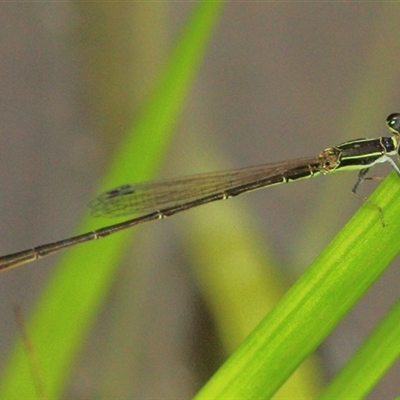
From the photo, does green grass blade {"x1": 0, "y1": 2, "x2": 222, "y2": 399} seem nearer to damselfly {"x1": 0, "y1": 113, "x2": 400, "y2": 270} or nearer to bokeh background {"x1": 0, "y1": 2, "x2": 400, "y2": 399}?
damselfly {"x1": 0, "y1": 113, "x2": 400, "y2": 270}

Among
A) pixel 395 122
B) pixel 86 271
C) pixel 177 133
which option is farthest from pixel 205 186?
pixel 177 133

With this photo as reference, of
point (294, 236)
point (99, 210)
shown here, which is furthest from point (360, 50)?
point (99, 210)

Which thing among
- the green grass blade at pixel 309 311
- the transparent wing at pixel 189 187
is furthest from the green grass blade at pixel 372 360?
the transparent wing at pixel 189 187

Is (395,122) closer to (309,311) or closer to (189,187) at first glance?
(189,187)

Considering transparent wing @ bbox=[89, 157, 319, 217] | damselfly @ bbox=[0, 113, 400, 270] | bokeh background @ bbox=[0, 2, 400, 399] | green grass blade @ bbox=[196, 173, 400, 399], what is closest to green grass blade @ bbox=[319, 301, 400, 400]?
green grass blade @ bbox=[196, 173, 400, 399]

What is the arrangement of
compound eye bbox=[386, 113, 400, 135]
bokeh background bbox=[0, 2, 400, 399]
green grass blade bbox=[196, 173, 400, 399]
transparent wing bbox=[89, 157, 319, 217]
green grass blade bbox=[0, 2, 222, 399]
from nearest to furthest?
green grass blade bbox=[196, 173, 400, 399]
green grass blade bbox=[0, 2, 222, 399]
compound eye bbox=[386, 113, 400, 135]
transparent wing bbox=[89, 157, 319, 217]
bokeh background bbox=[0, 2, 400, 399]
